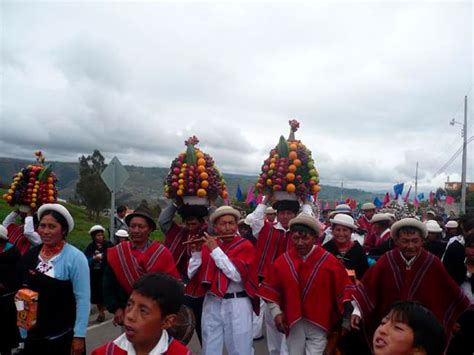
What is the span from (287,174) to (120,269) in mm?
2337

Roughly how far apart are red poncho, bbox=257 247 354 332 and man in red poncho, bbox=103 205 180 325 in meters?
A: 1.14

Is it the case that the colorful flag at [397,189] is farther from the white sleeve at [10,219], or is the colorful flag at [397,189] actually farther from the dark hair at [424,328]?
the dark hair at [424,328]

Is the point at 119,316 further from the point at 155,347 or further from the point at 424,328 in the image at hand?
the point at 424,328

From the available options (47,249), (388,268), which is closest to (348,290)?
(388,268)

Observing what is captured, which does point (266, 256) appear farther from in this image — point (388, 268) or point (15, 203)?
point (15, 203)

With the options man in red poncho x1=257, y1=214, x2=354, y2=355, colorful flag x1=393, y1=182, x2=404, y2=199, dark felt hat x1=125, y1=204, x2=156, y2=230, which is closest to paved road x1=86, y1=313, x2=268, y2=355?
man in red poncho x1=257, y1=214, x2=354, y2=355

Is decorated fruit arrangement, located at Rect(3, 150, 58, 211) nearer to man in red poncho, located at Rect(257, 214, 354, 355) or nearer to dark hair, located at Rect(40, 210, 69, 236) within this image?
dark hair, located at Rect(40, 210, 69, 236)

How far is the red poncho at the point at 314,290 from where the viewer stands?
163 inches

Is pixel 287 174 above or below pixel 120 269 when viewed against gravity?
above

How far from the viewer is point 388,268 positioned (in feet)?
13.8

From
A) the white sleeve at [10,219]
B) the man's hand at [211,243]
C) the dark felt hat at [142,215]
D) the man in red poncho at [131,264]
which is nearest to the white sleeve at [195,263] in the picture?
the man's hand at [211,243]

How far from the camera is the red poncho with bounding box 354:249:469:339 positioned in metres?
4.06

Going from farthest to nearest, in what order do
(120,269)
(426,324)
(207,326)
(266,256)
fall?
(266,256), (207,326), (120,269), (426,324)

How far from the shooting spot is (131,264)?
4.13m
